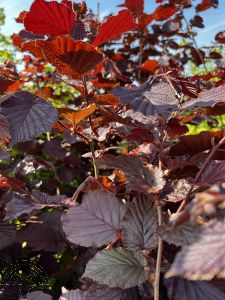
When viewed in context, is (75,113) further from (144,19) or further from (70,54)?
(144,19)

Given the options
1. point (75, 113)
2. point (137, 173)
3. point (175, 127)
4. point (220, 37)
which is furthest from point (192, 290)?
point (220, 37)

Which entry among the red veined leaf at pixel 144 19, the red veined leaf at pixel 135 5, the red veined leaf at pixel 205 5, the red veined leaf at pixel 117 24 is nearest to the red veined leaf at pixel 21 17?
the red veined leaf at pixel 135 5

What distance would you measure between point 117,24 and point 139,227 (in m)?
0.51

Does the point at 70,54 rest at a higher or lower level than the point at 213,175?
higher

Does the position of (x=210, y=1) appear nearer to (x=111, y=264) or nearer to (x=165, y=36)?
(x=165, y=36)

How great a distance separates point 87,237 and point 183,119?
0.55 meters

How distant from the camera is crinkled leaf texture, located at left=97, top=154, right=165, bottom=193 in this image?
0.86 m

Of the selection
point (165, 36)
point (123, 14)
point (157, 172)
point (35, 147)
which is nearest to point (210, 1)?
point (165, 36)

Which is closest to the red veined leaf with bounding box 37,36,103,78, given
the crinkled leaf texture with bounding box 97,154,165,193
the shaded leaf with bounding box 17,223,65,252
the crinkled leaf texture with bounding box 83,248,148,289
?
the crinkled leaf texture with bounding box 97,154,165,193

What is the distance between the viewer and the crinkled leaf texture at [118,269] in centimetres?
81

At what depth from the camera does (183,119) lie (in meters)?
1.27

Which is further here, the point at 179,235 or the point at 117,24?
the point at 117,24

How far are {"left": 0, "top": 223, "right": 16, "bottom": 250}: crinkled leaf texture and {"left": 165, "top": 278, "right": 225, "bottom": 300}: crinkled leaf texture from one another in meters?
0.63

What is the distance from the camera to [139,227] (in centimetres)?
93
